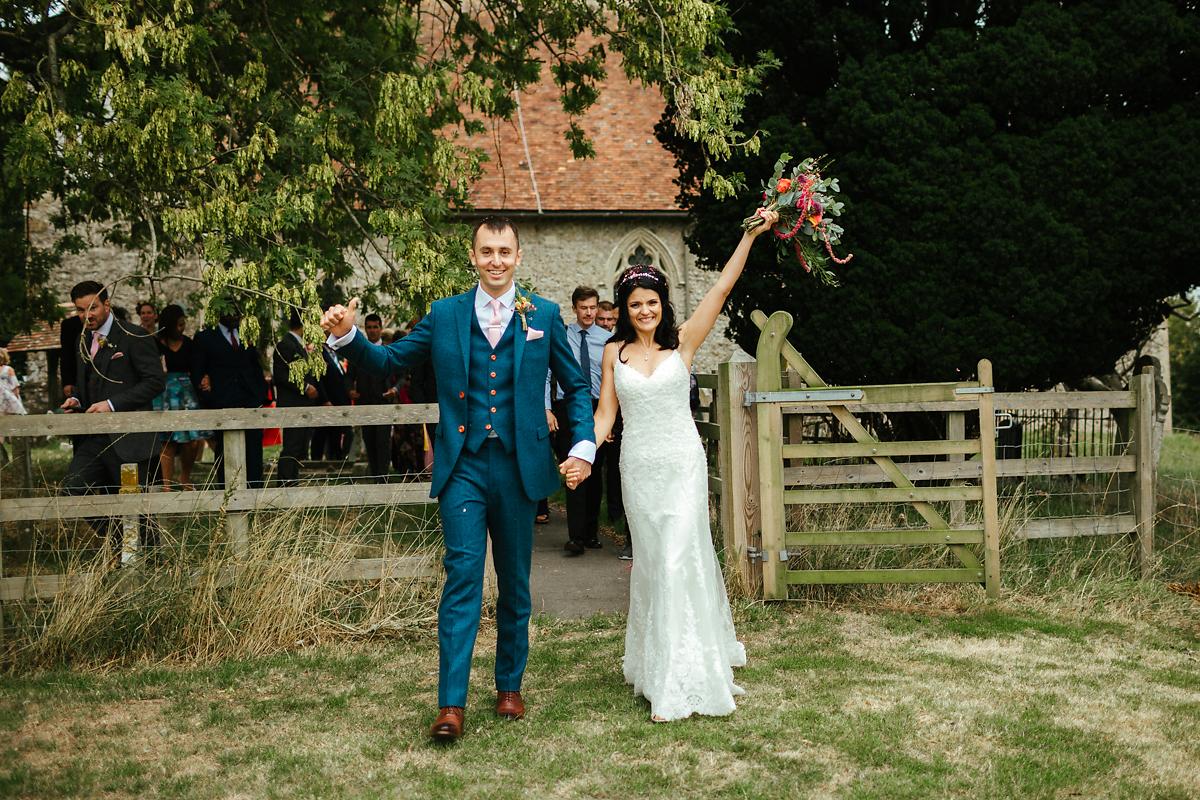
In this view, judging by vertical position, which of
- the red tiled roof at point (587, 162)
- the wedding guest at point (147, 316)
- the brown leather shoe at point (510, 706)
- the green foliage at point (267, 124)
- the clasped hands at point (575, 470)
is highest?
the red tiled roof at point (587, 162)

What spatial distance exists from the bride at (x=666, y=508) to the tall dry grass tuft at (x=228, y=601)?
1807mm

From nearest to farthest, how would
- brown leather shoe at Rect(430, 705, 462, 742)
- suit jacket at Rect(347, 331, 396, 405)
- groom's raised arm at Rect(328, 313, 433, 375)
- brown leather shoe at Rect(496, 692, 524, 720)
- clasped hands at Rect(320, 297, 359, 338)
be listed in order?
1. clasped hands at Rect(320, 297, 359, 338)
2. groom's raised arm at Rect(328, 313, 433, 375)
3. brown leather shoe at Rect(430, 705, 462, 742)
4. brown leather shoe at Rect(496, 692, 524, 720)
5. suit jacket at Rect(347, 331, 396, 405)

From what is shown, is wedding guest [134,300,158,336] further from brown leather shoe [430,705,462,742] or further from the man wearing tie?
brown leather shoe [430,705,462,742]

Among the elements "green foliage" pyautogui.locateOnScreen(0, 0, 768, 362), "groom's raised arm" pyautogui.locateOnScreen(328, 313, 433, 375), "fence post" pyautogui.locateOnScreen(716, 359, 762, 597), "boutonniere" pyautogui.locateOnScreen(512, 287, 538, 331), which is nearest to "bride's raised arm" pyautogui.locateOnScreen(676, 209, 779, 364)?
"boutonniere" pyautogui.locateOnScreen(512, 287, 538, 331)

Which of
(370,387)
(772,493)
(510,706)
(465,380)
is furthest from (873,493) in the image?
(370,387)

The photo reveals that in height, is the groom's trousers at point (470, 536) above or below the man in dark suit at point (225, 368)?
below

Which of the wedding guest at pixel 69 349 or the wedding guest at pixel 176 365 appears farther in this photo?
the wedding guest at pixel 176 365

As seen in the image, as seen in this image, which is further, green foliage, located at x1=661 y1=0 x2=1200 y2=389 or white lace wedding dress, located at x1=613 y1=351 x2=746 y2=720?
green foliage, located at x1=661 y1=0 x2=1200 y2=389

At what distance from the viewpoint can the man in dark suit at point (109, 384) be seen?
727 cm

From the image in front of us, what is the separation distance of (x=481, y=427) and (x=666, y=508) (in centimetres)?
111

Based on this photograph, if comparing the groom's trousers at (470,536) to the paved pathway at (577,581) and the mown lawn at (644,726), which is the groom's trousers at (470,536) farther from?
the paved pathway at (577,581)

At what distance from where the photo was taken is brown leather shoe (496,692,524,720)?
485 cm

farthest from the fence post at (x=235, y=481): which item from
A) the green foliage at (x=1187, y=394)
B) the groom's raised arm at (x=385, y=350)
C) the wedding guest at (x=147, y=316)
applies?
the green foliage at (x=1187, y=394)

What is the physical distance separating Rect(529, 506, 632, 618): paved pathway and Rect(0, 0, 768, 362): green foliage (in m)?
2.29
